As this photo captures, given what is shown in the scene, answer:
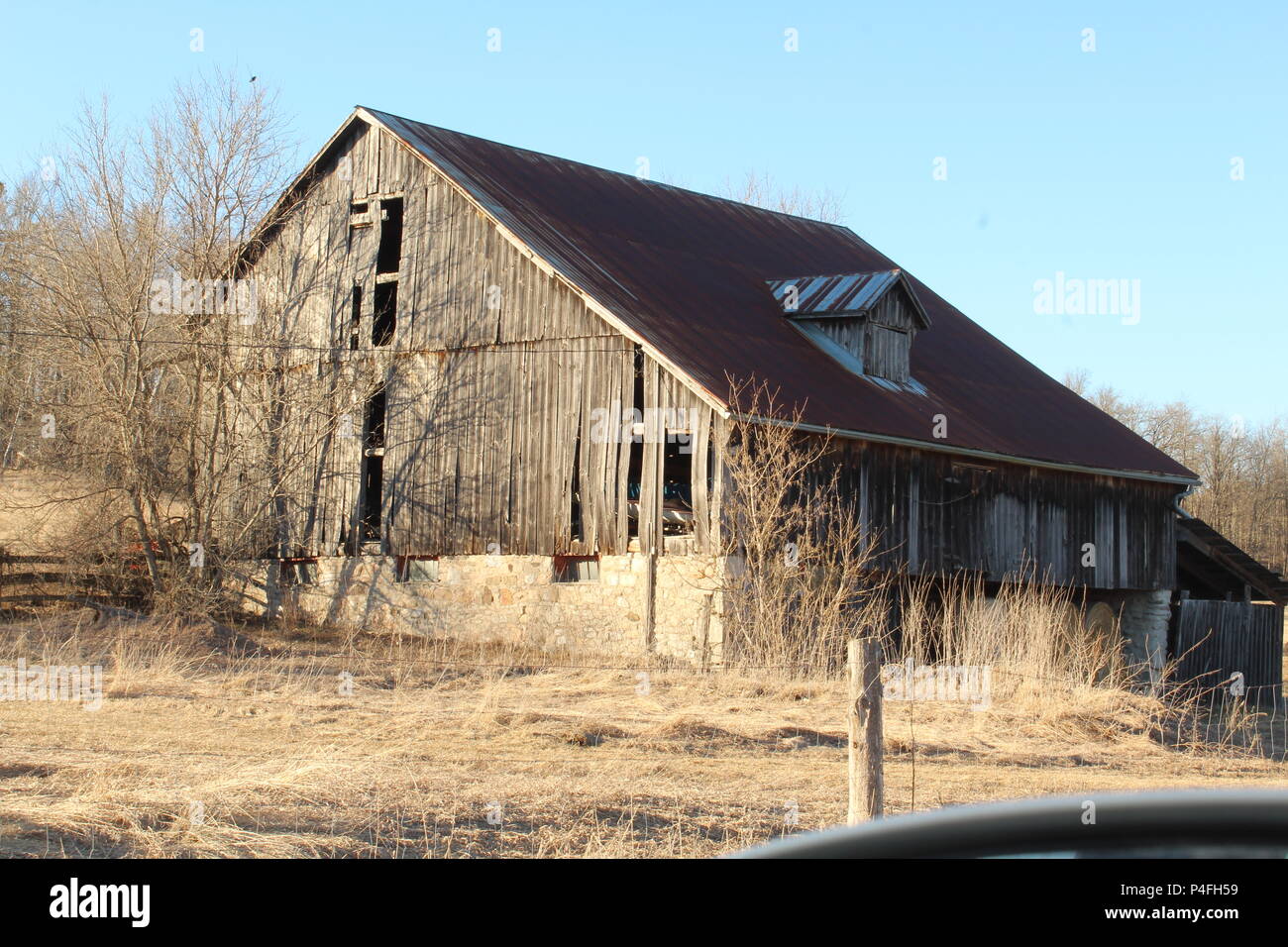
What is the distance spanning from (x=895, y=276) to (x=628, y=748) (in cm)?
1360

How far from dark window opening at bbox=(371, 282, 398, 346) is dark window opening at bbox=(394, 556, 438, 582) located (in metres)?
4.03

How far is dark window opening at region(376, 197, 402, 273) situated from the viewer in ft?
75.2

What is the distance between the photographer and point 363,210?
76.2 feet

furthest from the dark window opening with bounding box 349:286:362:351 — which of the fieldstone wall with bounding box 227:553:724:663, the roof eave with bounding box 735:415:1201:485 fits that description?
the roof eave with bounding box 735:415:1201:485

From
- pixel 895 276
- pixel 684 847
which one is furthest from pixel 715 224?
pixel 684 847

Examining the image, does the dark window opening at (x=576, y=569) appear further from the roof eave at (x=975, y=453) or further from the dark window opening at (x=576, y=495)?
the roof eave at (x=975, y=453)

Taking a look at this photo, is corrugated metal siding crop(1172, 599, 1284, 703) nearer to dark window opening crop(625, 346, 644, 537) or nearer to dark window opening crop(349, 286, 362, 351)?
dark window opening crop(625, 346, 644, 537)

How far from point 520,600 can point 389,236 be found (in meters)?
7.64

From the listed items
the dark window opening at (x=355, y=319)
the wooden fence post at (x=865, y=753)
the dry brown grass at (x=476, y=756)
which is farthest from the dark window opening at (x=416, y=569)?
the wooden fence post at (x=865, y=753)

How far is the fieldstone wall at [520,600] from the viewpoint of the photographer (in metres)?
18.4

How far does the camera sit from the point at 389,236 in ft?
76.8

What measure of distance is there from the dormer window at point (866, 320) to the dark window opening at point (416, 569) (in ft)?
26.4
